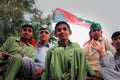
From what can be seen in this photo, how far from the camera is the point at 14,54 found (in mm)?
4910

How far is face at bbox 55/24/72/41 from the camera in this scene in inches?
185

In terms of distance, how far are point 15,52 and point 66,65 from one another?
1.22 meters

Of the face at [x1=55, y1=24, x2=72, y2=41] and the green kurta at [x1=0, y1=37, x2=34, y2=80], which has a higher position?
the face at [x1=55, y1=24, x2=72, y2=41]

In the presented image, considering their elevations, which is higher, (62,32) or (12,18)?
(12,18)

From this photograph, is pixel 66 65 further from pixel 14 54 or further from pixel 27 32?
pixel 27 32

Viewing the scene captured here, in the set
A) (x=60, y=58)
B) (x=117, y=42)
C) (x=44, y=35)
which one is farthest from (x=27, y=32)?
(x=117, y=42)

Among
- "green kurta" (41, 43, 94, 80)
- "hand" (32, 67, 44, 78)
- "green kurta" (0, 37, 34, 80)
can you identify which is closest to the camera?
"green kurta" (41, 43, 94, 80)

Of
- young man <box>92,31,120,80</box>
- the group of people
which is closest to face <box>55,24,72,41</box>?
the group of people

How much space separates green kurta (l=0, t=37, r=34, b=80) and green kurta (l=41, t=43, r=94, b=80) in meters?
0.49

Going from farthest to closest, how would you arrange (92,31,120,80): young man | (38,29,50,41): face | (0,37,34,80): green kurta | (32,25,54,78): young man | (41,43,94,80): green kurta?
1. (38,29,50,41): face
2. (32,25,54,78): young man
3. (0,37,34,80): green kurta
4. (92,31,120,80): young man
5. (41,43,94,80): green kurta

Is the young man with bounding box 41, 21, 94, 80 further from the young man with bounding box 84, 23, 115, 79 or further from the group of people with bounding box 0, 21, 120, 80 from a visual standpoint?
the young man with bounding box 84, 23, 115, 79

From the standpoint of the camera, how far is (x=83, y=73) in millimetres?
4078

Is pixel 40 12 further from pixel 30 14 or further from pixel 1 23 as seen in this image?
pixel 1 23

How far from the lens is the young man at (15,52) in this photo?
14.7 ft
